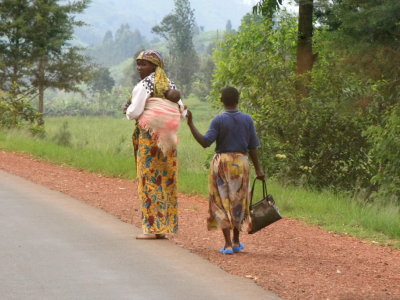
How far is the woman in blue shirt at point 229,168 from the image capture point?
862cm

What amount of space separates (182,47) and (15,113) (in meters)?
75.1

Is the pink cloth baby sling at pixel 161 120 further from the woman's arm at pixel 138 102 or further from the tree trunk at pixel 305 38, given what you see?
the tree trunk at pixel 305 38

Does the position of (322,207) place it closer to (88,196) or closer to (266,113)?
(88,196)

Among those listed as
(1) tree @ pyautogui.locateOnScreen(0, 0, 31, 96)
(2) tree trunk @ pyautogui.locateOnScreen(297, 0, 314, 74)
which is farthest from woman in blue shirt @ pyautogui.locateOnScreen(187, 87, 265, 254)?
(1) tree @ pyautogui.locateOnScreen(0, 0, 31, 96)

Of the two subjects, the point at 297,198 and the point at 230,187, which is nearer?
the point at 230,187

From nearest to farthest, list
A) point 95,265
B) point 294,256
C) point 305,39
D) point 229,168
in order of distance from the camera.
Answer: point 95,265 → point 229,168 → point 294,256 → point 305,39

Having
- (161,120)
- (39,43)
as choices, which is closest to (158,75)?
(161,120)

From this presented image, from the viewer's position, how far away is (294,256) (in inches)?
355

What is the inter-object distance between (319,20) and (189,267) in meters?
12.0

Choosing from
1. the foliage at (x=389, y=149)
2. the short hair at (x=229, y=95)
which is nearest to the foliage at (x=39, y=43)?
the foliage at (x=389, y=149)

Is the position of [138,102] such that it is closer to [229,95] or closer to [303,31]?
[229,95]

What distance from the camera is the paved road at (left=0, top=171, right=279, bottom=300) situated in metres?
6.95

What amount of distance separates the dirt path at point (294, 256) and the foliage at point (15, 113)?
50.2 feet

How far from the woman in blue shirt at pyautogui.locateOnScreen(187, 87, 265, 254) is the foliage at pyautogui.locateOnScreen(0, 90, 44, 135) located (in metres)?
21.2
